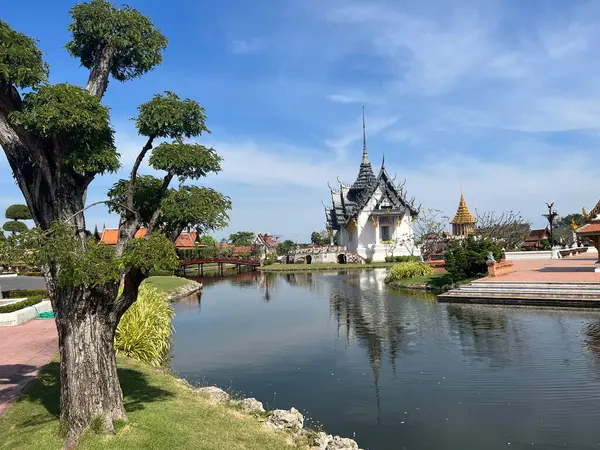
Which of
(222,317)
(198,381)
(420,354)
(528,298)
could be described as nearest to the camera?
(198,381)

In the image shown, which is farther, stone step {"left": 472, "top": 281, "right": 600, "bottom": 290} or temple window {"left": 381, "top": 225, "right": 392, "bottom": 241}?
temple window {"left": 381, "top": 225, "right": 392, "bottom": 241}

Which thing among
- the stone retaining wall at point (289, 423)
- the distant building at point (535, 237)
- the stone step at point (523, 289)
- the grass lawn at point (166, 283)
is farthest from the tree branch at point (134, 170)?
the distant building at point (535, 237)

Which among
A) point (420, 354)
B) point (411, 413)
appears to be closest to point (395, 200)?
point (420, 354)

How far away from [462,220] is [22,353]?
51.6 m

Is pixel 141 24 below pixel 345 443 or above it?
above

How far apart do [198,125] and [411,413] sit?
627 cm

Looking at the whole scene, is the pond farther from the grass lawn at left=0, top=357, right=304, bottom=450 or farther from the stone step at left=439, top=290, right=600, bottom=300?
the grass lawn at left=0, top=357, right=304, bottom=450

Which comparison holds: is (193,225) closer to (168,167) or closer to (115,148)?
(168,167)

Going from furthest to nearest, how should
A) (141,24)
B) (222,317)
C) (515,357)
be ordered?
(222,317) < (515,357) < (141,24)

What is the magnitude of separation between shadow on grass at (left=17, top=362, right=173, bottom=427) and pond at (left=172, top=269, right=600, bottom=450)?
2.15m

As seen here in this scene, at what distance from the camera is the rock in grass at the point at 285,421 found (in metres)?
7.35

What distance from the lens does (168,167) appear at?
21.8 ft

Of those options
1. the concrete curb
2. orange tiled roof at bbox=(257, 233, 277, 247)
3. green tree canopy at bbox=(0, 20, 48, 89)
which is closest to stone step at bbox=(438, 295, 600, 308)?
the concrete curb

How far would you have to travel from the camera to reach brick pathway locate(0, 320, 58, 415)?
8459 mm
